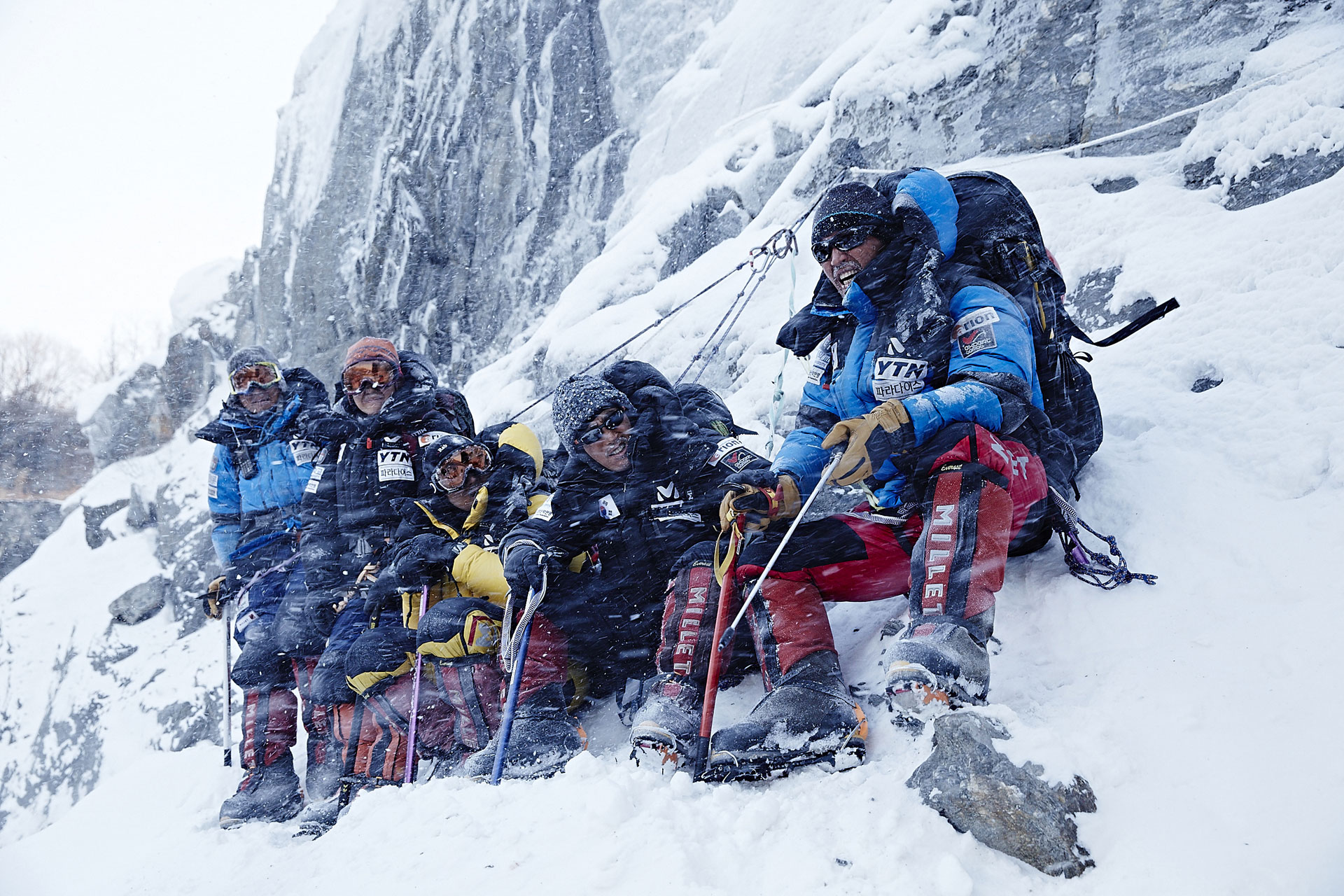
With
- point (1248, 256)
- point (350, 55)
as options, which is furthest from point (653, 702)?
point (350, 55)

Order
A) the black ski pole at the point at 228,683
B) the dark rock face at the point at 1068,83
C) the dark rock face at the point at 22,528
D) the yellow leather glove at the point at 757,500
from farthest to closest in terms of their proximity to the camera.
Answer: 1. the dark rock face at the point at 22,528
2. the dark rock face at the point at 1068,83
3. the black ski pole at the point at 228,683
4. the yellow leather glove at the point at 757,500

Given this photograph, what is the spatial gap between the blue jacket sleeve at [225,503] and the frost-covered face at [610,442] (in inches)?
111

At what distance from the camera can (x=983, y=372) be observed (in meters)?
1.94

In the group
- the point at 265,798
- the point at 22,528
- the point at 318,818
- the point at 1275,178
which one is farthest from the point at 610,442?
the point at 22,528

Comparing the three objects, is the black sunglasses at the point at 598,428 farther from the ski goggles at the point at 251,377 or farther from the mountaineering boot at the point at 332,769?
the ski goggles at the point at 251,377

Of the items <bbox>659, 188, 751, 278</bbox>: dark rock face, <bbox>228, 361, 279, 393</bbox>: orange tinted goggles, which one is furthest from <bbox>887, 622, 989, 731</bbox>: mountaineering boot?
<bbox>659, 188, 751, 278</bbox>: dark rock face

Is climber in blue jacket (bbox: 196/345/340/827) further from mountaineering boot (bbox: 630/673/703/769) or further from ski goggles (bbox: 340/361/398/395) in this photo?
mountaineering boot (bbox: 630/673/703/769)

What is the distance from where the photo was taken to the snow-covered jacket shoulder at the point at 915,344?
75.3 inches

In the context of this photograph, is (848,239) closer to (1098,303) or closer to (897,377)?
(897,377)

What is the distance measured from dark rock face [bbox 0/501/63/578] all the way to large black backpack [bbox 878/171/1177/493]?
24.6m

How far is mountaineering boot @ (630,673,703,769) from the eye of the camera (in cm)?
192

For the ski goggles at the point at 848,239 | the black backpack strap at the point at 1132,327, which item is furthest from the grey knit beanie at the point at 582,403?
the black backpack strap at the point at 1132,327

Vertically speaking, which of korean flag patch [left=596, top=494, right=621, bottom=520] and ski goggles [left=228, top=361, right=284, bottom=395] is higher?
ski goggles [left=228, top=361, right=284, bottom=395]

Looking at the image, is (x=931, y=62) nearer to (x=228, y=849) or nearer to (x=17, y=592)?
(x=228, y=849)
